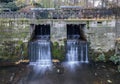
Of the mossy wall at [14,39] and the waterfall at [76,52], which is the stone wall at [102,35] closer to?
the waterfall at [76,52]

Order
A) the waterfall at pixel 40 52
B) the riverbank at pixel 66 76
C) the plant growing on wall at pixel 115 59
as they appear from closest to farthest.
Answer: the riverbank at pixel 66 76
the plant growing on wall at pixel 115 59
the waterfall at pixel 40 52

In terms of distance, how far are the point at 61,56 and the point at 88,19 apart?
3.14 m

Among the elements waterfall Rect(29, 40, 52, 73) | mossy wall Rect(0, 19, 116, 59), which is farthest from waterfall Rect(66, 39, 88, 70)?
waterfall Rect(29, 40, 52, 73)

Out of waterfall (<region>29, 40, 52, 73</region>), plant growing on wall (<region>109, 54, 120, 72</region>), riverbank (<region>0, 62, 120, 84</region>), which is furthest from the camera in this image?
waterfall (<region>29, 40, 52, 73</region>)

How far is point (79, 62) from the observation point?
14.9 meters

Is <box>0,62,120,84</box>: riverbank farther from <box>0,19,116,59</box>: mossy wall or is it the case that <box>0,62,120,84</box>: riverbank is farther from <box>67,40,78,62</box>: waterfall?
<box>0,19,116,59</box>: mossy wall

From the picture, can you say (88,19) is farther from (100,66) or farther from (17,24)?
(17,24)

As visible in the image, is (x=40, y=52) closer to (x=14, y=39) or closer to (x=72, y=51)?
(x=14, y=39)

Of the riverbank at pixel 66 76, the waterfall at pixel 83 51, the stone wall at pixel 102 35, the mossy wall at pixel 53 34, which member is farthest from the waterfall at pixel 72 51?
the riverbank at pixel 66 76

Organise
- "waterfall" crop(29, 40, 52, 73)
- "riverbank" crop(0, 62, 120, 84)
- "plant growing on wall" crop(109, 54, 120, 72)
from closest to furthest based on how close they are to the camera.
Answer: "riverbank" crop(0, 62, 120, 84) → "plant growing on wall" crop(109, 54, 120, 72) → "waterfall" crop(29, 40, 52, 73)

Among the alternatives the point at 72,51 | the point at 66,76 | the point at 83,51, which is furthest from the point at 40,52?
the point at 66,76

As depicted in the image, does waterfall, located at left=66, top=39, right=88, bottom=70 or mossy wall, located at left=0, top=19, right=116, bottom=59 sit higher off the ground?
mossy wall, located at left=0, top=19, right=116, bottom=59

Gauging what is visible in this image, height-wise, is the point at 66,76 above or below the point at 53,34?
below

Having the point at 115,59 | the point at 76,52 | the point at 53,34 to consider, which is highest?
the point at 53,34
